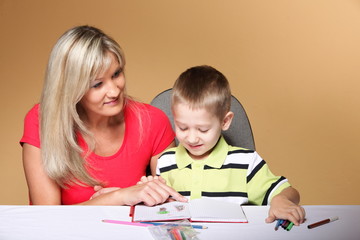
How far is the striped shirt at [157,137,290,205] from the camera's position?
1.66m

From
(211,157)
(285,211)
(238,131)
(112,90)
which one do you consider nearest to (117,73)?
(112,90)

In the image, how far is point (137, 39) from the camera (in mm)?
2947

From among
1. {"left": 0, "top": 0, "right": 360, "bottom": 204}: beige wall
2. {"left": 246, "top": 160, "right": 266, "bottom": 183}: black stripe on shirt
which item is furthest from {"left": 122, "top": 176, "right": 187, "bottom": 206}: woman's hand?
{"left": 0, "top": 0, "right": 360, "bottom": 204}: beige wall

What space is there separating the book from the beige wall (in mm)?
1528

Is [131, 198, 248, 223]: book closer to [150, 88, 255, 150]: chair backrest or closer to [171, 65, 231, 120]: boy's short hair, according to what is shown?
[171, 65, 231, 120]: boy's short hair

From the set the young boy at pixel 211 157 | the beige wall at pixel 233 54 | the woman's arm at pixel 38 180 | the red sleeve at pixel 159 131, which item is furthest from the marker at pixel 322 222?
the beige wall at pixel 233 54

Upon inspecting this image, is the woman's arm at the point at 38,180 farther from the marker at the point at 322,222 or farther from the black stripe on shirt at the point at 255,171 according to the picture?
the marker at the point at 322,222

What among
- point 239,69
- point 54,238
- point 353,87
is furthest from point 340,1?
point 54,238

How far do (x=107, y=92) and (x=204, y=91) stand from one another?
0.37 metres

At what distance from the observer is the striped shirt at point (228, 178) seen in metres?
1.66

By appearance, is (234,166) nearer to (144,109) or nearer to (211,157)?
(211,157)

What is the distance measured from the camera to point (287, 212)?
56.3 inches

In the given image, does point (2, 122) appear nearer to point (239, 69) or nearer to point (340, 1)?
point (239, 69)

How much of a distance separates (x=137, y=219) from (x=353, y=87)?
6.76ft
